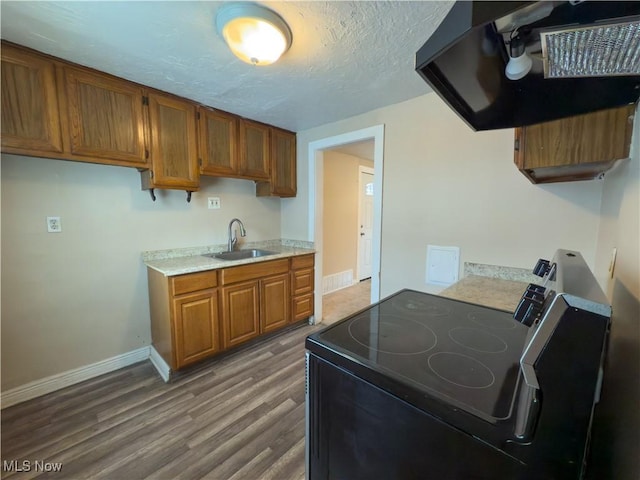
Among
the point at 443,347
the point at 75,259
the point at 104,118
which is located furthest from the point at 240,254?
the point at 443,347

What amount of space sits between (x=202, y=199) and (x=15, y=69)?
55.7 inches

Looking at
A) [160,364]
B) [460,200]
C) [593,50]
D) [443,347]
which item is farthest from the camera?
[160,364]

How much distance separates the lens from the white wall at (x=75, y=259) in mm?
1763

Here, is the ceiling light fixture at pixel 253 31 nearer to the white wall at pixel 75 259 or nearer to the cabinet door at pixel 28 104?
the cabinet door at pixel 28 104

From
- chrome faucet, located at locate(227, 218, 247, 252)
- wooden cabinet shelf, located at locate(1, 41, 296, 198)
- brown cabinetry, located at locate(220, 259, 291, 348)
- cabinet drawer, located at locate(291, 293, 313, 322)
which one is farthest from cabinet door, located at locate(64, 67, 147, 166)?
cabinet drawer, located at locate(291, 293, 313, 322)

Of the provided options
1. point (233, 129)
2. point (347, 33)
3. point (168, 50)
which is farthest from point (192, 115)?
point (347, 33)

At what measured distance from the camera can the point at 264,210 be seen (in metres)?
3.22

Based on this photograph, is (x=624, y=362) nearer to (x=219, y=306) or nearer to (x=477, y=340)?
(x=477, y=340)

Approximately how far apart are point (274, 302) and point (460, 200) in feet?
6.45

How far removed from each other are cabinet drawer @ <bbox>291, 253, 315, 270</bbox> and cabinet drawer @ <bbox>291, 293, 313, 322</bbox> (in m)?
0.35

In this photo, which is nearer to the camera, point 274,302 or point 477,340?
point 477,340

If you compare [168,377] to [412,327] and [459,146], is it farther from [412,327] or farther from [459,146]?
[459,146]

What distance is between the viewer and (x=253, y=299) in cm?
251

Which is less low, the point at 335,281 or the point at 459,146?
the point at 459,146
